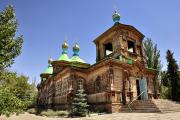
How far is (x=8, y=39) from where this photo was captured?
10367 mm

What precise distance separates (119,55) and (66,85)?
8.45 metres

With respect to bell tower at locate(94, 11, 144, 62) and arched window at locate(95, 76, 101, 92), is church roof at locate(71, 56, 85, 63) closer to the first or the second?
bell tower at locate(94, 11, 144, 62)

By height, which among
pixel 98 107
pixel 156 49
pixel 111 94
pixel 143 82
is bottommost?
pixel 98 107

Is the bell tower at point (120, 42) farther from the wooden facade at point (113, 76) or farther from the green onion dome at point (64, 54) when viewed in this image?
the green onion dome at point (64, 54)

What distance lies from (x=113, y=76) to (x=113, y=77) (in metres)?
0.12

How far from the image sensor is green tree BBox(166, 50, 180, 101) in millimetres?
28922

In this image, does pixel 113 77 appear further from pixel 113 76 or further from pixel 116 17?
pixel 116 17

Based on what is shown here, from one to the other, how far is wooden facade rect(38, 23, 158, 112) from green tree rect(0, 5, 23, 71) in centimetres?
1160

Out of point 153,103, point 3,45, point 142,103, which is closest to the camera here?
point 3,45

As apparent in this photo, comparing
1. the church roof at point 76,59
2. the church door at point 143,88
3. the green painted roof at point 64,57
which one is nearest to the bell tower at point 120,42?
the church door at point 143,88

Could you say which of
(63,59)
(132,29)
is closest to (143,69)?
(132,29)

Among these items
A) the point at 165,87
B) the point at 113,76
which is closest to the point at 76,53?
the point at 113,76

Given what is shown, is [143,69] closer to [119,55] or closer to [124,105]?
[119,55]

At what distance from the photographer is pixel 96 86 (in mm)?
22484
